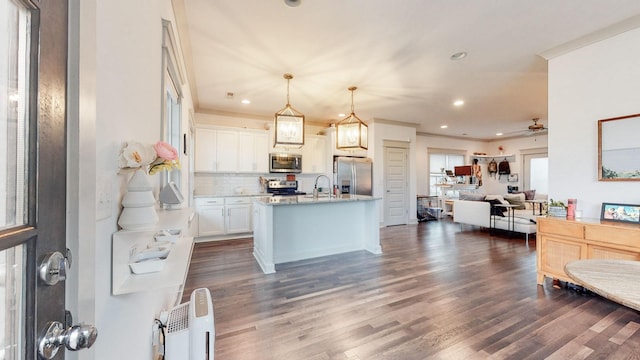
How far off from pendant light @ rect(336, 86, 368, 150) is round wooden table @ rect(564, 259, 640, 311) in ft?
9.39

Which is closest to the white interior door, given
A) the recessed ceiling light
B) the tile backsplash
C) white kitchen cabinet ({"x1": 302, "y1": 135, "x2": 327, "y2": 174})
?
white kitchen cabinet ({"x1": 302, "y1": 135, "x2": 327, "y2": 174})

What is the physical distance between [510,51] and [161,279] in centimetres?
405

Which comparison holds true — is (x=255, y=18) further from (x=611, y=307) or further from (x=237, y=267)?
(x=611, y=307)

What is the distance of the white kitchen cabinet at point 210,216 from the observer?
476 cm

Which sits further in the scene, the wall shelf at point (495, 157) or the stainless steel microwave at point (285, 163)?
the wall shelf at point (495, 157)

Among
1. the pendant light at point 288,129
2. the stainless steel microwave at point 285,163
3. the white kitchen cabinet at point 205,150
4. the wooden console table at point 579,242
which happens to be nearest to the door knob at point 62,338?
the wooden console table at point 579,242

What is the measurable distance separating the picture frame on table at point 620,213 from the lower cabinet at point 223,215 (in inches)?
199

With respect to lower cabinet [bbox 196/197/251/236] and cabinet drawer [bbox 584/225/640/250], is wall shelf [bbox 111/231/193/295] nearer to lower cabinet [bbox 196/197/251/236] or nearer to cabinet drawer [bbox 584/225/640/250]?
cabinet drawer [bbox 584/225/640/250]

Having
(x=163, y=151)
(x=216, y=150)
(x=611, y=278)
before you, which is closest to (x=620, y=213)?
(x=611, y=278)

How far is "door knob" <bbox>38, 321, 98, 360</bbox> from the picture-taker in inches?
19.9

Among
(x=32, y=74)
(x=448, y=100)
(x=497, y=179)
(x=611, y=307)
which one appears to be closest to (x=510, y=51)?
(x=448, y=100)

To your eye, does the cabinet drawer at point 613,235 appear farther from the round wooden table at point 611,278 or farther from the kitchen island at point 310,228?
the kitchen island at point 310,228

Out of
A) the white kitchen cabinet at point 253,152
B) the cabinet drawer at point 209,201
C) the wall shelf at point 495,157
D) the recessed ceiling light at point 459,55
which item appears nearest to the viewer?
the recessed ceiling light at point 459,55

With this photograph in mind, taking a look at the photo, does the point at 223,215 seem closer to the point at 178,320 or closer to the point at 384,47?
the point at 178,320
